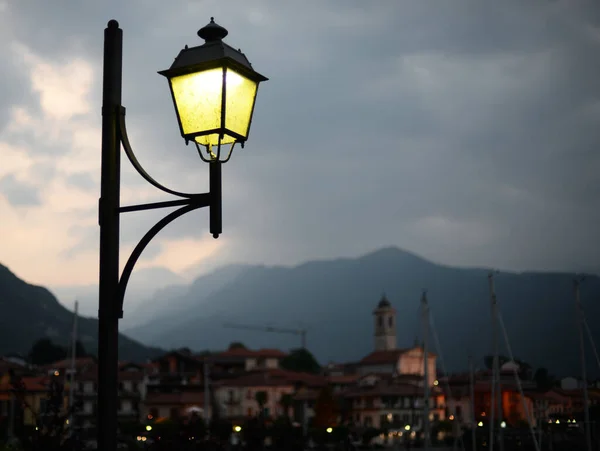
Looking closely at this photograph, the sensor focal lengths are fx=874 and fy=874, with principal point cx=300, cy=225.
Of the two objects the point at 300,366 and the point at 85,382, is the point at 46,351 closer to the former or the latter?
the point at 85,382

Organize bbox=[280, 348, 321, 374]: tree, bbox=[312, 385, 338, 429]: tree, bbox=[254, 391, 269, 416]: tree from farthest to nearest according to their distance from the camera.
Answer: bbox=[280, 348, 321, 374]: tree, bbox=[254, 391, 269, 416]: tree, bbox=[312, 385, 338, 429]: tree

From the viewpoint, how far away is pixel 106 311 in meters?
4.54

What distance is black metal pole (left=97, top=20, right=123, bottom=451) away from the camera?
176 inches

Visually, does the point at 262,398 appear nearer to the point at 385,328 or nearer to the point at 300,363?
the point at 300,363

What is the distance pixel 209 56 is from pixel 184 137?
434 millimetres

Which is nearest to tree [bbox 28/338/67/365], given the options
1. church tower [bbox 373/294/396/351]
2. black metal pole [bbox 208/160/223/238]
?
church tower [bbox 373/294/396/351]

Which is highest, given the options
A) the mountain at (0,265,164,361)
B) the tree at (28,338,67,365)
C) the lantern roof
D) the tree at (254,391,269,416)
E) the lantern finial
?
the mountain at (0,265,164,361)

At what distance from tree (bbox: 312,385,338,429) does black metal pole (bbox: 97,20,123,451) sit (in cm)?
6899

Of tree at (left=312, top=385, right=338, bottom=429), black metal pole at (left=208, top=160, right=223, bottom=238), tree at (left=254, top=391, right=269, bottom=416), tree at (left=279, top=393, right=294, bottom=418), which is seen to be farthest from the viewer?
tree at (left=254, top=391, right=269, bottom=416)

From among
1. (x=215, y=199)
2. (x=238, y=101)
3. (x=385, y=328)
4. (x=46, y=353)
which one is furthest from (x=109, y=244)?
(x=385, y=328)

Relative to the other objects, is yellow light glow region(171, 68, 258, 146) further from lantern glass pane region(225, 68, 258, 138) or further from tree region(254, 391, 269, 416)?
tree region(254, 391, 269, 416)

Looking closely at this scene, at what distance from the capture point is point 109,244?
4605 mm

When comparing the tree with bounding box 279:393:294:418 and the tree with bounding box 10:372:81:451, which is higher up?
the tree with bounding box 10:372:81:451

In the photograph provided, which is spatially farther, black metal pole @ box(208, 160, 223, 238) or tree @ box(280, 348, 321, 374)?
tree @ box(280, 348, 321, 374)
